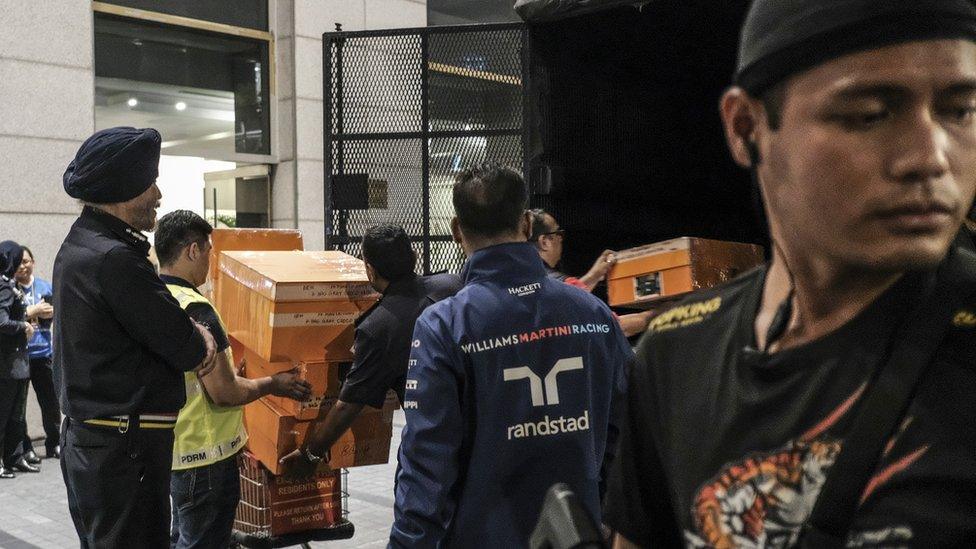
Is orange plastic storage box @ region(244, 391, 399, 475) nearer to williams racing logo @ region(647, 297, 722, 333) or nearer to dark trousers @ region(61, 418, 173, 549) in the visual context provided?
dark trousers @ region(61, 418, 173, 549)

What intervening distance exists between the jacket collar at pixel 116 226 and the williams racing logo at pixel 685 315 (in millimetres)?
3030

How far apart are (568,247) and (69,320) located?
2.77m

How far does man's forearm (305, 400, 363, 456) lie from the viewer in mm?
4508

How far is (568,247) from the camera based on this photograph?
5.57 m

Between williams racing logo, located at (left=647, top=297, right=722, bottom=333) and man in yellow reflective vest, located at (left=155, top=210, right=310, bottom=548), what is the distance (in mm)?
3300

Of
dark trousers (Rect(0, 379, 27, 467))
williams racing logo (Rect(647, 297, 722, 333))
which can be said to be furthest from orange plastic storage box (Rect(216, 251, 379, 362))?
dark trousers (Rect(0, 379, 27, 467))

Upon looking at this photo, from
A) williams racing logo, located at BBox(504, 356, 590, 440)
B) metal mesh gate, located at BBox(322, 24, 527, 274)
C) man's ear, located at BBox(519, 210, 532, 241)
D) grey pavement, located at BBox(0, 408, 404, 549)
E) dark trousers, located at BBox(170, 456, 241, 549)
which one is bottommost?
grey pavement, located at BBox(0, 408, 404, 549)

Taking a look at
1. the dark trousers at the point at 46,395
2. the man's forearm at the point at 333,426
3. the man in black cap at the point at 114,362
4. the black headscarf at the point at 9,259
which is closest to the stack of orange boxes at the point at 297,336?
the man's forearm at the point at 333,426

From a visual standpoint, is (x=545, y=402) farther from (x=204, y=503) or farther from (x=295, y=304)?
(x=204, y=503)

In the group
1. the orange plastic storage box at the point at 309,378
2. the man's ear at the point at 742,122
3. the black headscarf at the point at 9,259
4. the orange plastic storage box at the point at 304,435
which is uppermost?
the man's ear at the point at 742,122

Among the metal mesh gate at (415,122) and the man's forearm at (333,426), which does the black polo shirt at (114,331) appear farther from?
the metal mesh gate at (415,122)

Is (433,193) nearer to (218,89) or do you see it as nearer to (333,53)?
(333,53)

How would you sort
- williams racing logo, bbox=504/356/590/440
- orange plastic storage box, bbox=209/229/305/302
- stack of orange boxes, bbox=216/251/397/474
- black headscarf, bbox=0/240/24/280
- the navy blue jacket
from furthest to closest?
black headscarf, bbox=0/240/24/280 → orange plastic storage box, bbox=209/229/305/302 → stack of orange boxes, bbox=216/251/397/474 → williams racing logo, bbox=504/356/590/440 → the navy blue jacket

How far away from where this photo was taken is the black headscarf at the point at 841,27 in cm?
89
